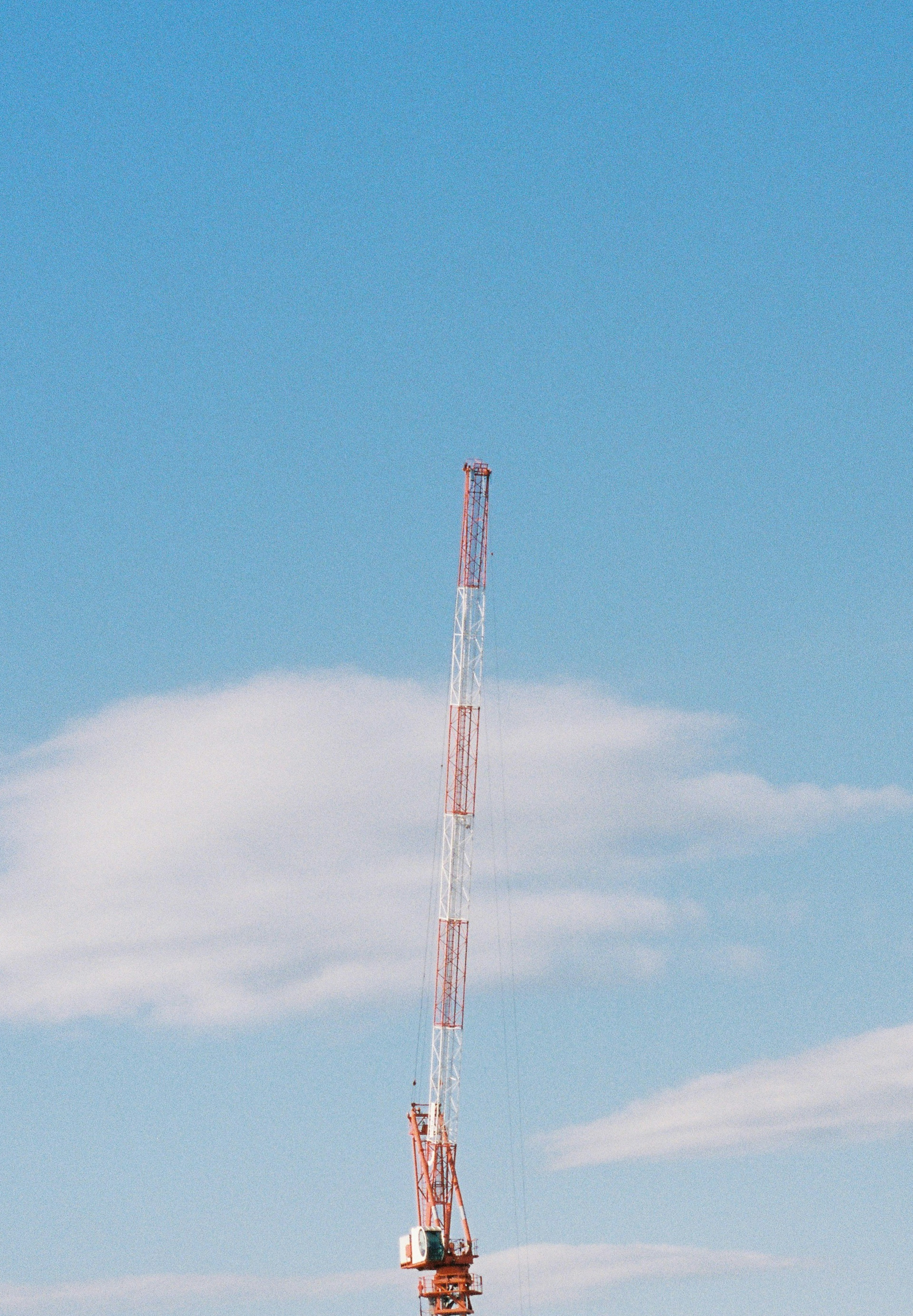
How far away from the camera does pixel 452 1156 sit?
137 metres

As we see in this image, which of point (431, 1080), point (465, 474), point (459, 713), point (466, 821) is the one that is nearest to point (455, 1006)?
point (431, 1080)

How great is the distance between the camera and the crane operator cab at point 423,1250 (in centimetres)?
13425

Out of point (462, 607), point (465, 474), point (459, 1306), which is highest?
point (465, 474)

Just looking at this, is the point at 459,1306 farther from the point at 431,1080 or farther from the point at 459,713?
the point at 459,713

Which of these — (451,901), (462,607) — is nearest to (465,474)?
(462,607)

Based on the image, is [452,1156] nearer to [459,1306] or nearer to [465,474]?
[459,1306]

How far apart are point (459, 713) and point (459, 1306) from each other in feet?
217

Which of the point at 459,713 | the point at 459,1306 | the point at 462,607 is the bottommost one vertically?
the point at 459,1306

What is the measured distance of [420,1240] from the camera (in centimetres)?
13525

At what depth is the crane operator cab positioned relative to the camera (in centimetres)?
13425

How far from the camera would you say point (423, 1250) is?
13450 centimetres

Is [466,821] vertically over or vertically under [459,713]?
under

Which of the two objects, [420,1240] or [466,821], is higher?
[466,821]

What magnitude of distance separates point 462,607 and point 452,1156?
62.1m
